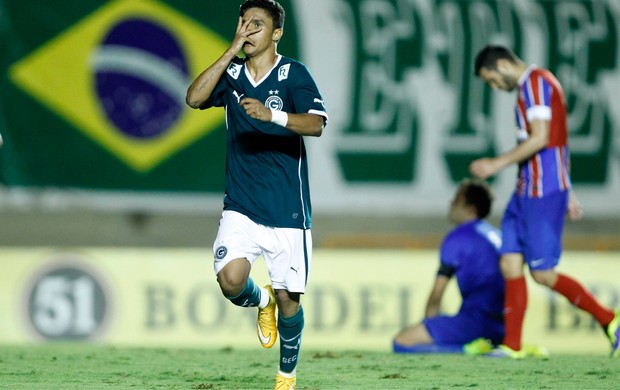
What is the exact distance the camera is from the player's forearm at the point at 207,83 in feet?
18.0

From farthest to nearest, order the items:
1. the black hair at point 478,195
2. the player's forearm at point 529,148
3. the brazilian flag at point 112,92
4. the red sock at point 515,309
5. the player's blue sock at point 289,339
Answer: the brazilian flag at point 112,92 → the black hair at point 478,195 → the red sock at point 515,309 → the player's forearm at point 529,148 → the player's blue sock at point 289,339

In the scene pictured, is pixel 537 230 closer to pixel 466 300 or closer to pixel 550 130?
pixel 550 130

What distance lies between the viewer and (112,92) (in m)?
10.4

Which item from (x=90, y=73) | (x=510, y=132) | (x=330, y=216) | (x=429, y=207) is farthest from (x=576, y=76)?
(x=90, y=73)

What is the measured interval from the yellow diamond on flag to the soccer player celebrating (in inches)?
148

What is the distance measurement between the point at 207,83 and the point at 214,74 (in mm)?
51

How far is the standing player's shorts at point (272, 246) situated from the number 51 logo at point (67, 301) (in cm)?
442

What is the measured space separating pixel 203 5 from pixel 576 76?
332cm

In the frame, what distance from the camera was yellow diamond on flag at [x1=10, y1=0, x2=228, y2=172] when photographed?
10.3 meters

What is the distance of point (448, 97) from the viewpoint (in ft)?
34.9

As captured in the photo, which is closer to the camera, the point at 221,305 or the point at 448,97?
the point at 221,305

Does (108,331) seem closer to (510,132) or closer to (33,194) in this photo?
(33,194)

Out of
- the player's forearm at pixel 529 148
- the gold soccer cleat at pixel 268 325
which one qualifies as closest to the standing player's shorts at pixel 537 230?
the player's forearm at pixel 529 148

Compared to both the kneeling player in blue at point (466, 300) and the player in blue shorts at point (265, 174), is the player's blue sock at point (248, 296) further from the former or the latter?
the kneeling player in blue at point (466, 300)
